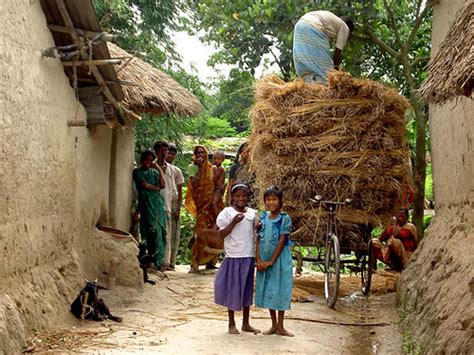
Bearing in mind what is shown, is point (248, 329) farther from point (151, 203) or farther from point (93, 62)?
point (151, 203)

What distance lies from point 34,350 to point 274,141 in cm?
360

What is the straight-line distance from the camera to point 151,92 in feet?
26.4

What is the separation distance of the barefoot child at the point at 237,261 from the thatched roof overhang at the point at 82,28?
188 cm

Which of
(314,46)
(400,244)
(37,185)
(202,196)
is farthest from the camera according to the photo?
(202,196)

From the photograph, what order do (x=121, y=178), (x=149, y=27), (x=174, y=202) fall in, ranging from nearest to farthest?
(x=121, y=178), (x=174, y=202), (x=149, y=27)

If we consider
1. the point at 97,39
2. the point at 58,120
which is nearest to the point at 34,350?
the point at 58,120

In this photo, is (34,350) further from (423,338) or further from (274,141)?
(274,141)

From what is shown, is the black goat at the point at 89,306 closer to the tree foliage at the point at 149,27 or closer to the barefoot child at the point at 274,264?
the barefoot child at the point at 274,264

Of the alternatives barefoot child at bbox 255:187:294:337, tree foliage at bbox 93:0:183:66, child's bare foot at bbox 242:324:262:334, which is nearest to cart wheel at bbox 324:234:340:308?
barefoot child at bbox 255:187:294:337

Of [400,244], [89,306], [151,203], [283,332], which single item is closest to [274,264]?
[283,332]

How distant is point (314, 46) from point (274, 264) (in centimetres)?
331

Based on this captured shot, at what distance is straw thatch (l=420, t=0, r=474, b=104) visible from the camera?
3689mm

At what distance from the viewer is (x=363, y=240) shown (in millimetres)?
7688

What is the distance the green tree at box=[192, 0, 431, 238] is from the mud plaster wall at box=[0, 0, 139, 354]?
3880 millimetres
